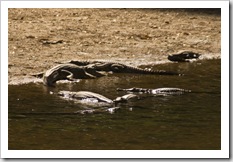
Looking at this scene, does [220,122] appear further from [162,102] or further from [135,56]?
[135,56]

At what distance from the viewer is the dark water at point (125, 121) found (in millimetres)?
4621

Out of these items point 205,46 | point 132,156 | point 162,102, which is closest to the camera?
point 132,156

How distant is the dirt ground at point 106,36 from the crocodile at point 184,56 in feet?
0.16

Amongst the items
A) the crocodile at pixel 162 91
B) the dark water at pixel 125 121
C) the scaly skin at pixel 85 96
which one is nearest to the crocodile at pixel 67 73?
the dark water at pixel 125 121

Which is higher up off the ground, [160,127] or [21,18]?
[21,18]

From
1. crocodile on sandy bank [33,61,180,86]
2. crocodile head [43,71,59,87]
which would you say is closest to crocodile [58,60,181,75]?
crocodile on sandy bank [33,61,180,86]

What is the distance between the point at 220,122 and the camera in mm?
4734

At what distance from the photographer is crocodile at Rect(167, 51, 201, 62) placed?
222 inches

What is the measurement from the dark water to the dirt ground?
0.33 metres

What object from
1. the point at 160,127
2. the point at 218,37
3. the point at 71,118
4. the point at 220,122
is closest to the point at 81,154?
the point at 71,118

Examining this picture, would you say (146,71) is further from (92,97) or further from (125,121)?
(125,121)

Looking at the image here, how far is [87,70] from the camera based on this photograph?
5.45 meters

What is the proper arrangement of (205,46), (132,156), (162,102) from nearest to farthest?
(132,156) < (162,102) < (205,46)

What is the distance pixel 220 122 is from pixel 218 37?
756mm
